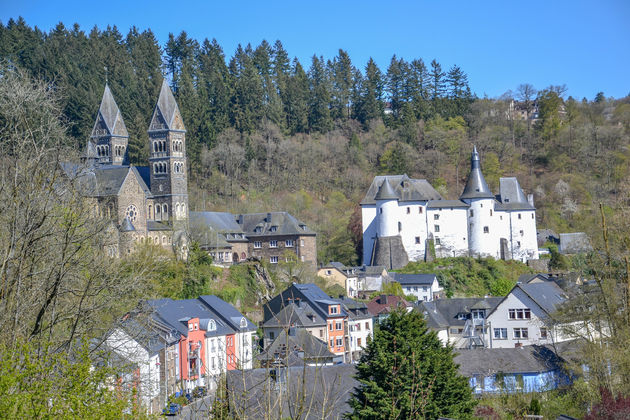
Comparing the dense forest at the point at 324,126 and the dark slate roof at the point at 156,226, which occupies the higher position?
the dense forest at the point at 324,126

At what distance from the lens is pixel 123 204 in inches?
1922

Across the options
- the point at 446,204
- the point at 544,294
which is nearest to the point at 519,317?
the point at 544,294

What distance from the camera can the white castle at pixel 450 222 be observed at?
199ft

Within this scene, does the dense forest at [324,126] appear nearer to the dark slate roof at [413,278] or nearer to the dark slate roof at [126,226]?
the dark slate roof at [413,278]

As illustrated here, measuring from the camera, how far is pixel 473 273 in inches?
2297

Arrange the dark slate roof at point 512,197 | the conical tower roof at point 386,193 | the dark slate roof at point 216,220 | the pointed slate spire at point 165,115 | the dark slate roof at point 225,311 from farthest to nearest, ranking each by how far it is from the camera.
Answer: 1. the dark slate roof at point 512,197
2. the conical tower roof at point 386,193
3. the pointed slate spire at point 165,115
4. the dark slate roof at point 216,220
5. the dark slate roof at point 225,311

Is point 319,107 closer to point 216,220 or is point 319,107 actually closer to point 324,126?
point 324,126

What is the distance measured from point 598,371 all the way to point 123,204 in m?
32.4

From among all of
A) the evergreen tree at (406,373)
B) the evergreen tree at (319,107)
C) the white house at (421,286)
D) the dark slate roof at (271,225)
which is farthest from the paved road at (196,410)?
the evergreen tree at (319,107)

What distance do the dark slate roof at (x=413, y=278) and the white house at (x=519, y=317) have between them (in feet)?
47.8

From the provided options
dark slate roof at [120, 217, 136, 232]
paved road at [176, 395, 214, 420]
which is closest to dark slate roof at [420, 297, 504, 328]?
dark slate roof at [120, 217, 136, 232]

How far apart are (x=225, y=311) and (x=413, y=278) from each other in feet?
Answer: 62.9

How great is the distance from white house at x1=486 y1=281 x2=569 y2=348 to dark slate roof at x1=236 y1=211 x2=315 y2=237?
760 inches

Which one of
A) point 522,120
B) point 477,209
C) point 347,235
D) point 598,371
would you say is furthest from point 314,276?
point 522,120
